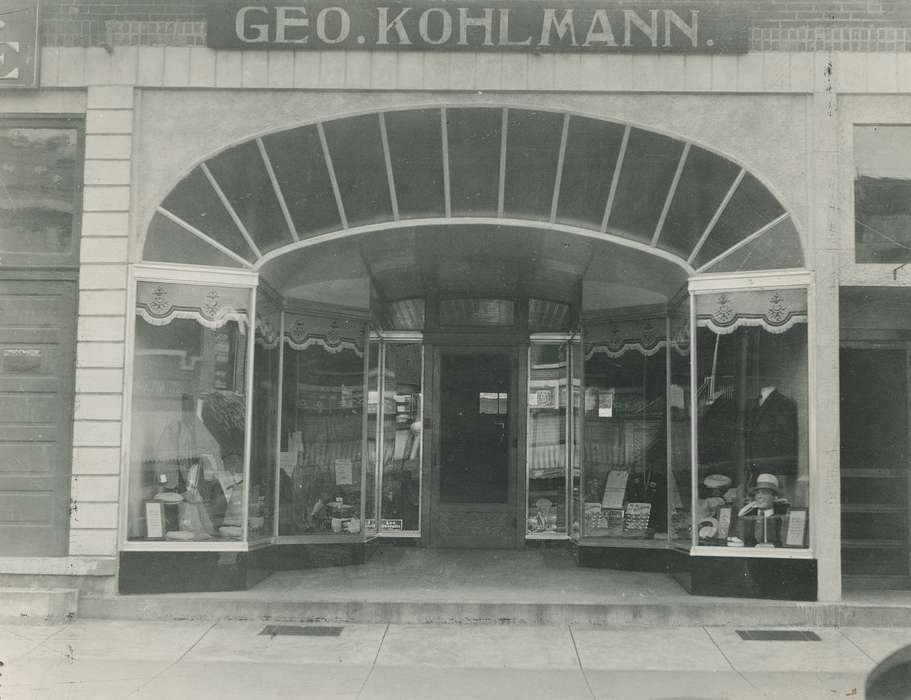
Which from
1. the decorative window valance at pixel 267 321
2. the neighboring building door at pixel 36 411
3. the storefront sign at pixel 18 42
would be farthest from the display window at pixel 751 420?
the storefront sign at pixel 18 42

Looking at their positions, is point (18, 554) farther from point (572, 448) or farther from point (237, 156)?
point (572, 448)

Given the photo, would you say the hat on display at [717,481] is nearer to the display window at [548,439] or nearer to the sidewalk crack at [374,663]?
the display window at [548,439]

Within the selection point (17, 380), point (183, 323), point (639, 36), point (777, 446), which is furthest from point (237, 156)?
point (777, 446)

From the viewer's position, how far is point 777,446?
8.20 meters

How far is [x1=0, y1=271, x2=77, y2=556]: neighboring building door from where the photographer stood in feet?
26.5

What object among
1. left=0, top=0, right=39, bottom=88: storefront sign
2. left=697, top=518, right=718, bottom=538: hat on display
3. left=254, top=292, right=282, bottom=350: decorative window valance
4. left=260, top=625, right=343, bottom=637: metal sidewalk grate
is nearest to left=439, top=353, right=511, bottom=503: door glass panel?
left=254, top=292, right=282, bottom=350: decorative window valance

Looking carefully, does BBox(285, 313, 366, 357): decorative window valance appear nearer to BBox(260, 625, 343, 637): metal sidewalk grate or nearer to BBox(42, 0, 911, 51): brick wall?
BBox(42, 0, 911, 51): brick wall

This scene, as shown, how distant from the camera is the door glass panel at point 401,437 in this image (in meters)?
11.0

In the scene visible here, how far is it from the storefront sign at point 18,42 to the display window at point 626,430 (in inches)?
249

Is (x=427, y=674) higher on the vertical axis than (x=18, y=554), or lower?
lower

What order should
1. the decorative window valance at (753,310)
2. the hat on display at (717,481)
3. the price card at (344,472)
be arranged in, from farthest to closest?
1. the price card at (344,472)
2. the hat on display at (717,481)
3. the decorative window valance at (753,310)

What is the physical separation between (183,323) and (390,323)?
128 inches

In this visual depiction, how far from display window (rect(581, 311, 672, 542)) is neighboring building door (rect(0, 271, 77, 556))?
544cm

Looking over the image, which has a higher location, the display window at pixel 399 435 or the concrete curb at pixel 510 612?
the display window at pixel 399 435
